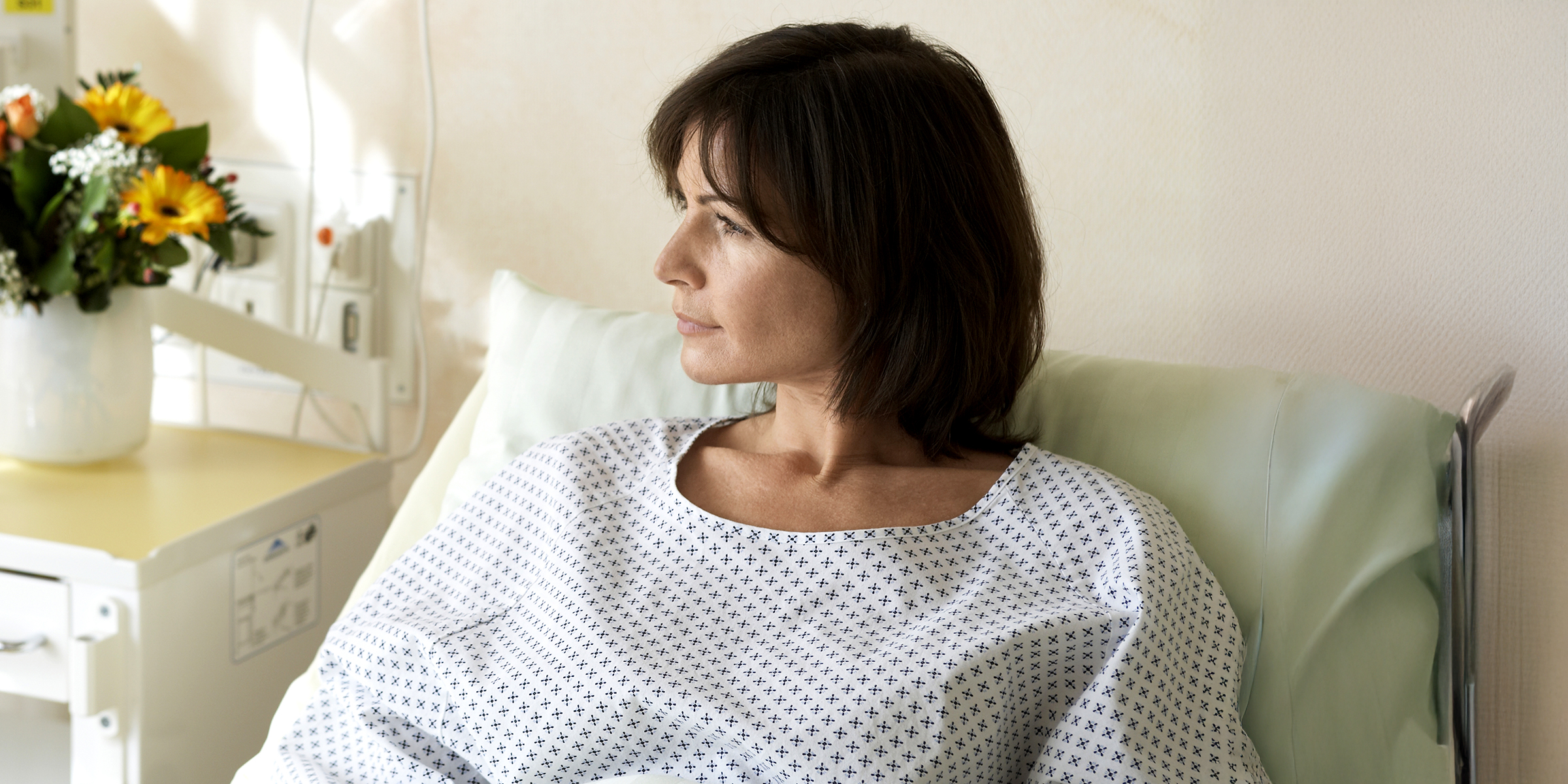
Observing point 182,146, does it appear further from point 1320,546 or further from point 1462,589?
point 1462,589

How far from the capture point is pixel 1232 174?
122cm

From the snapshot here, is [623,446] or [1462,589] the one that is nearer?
[1462,589]

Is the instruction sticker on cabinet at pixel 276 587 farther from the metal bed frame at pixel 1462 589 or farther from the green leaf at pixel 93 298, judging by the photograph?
the metal bed frame at pixel 1462 589

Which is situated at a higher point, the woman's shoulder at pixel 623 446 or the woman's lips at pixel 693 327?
the woman's lips at pixel 693 327

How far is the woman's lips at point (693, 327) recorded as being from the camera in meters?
0.93

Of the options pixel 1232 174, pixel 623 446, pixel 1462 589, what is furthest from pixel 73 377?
pixel 1462 589

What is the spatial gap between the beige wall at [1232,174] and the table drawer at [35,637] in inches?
25.0

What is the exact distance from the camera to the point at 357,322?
1630 mm

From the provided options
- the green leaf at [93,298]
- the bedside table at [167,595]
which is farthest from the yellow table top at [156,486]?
the green leaf at [93,298]

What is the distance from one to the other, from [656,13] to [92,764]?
3.36 feet

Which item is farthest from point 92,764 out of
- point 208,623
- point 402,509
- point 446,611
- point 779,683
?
point 779,683

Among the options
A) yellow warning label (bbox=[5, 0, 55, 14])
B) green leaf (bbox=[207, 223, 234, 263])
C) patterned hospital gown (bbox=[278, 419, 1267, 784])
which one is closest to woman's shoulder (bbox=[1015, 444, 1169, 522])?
patterned hospital gown (bbox=[278, 419, 1267, 784])

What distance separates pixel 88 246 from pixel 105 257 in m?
0.04

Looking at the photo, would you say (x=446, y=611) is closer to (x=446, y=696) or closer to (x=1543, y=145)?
(x=446, y=696)
